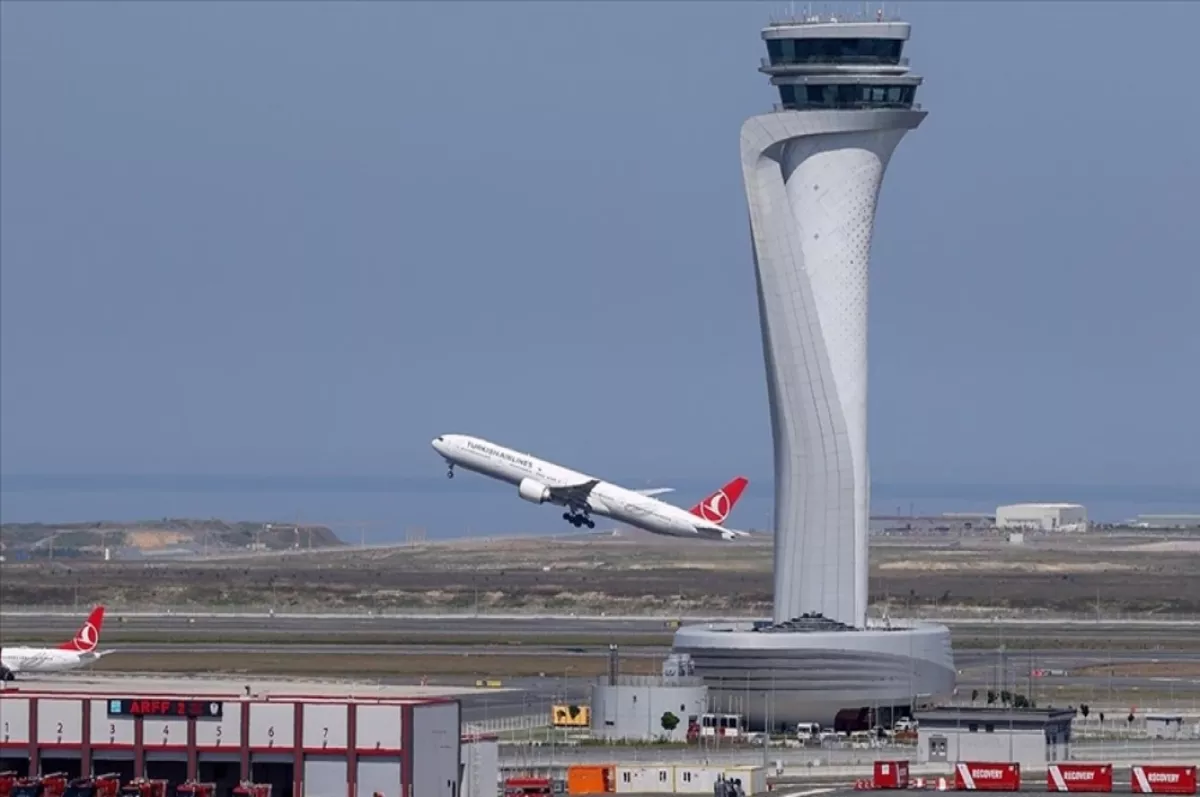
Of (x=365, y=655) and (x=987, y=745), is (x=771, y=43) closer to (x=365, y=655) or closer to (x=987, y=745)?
(x=987, y=745)

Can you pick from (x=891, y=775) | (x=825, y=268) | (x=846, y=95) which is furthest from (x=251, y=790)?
(x=846, y=95)

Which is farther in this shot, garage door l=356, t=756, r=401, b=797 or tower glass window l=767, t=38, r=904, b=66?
tower glass window l=767, t=38, r=904, b=66

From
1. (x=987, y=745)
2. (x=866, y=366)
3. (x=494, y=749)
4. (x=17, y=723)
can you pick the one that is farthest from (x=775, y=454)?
(x=17, y=723)

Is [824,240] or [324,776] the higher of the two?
[824,240]

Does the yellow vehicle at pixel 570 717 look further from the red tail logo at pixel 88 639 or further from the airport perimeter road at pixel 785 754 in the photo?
the red tail logo at pixel 88 639

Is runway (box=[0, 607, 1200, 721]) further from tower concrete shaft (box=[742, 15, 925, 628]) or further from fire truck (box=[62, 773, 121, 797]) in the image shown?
fire truck (box=[62, 773, 121, 797])

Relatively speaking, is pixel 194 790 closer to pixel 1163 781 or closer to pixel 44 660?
pixel 1163 781

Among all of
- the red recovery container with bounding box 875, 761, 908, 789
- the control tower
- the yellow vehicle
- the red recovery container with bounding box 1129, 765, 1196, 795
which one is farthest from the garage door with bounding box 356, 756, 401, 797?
the control tower
